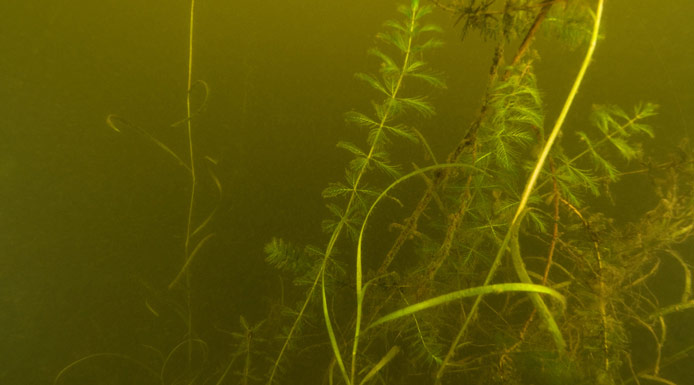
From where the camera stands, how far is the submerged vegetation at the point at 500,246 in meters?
1.25

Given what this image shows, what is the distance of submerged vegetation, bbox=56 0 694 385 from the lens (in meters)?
1.25

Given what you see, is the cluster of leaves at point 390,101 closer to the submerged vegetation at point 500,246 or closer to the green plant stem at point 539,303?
the submerged vegetation at point 500,246

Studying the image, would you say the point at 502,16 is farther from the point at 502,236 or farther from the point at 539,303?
the point at 539,303

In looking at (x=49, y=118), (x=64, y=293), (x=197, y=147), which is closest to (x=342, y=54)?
(x=197, y=147)

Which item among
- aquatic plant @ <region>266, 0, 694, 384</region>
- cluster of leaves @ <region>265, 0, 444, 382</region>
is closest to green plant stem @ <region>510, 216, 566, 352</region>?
aquatic plant @ <region>266, 0, 694, 384</region>

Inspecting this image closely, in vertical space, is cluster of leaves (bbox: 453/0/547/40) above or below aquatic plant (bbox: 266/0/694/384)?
above

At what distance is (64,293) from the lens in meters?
2.21

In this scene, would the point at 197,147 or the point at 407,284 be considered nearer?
the point at 407,284

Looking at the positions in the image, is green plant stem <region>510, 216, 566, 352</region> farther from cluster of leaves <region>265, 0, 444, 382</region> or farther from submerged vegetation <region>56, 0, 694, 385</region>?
cluster of leaves <region>265, 0, 444, 382</region>

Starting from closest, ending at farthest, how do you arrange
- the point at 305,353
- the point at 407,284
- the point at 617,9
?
the point at 407,284 < the point at 617,9 < the point at 305,353

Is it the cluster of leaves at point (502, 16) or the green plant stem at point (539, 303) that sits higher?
the cluster of leaves at point (502, 16)

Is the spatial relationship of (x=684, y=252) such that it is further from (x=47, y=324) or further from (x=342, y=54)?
(x=47, y=324)

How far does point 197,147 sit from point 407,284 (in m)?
1.33

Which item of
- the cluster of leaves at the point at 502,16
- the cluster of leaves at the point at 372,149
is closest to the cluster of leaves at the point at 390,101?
the cluster of leaves at the point at 372,149
